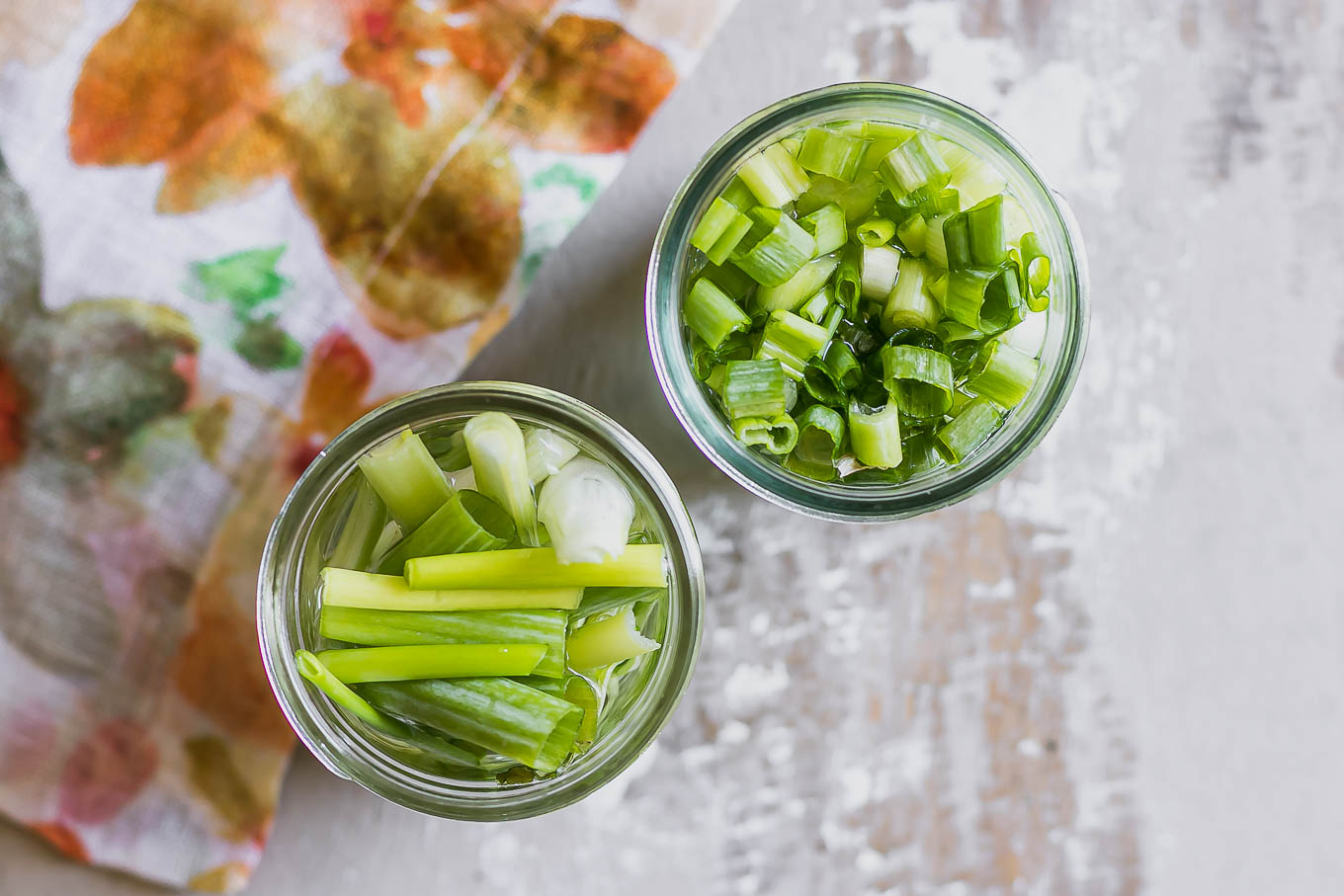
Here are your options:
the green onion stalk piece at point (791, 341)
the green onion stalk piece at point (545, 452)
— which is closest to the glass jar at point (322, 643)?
the green onion stalk piece at point (545, 452)

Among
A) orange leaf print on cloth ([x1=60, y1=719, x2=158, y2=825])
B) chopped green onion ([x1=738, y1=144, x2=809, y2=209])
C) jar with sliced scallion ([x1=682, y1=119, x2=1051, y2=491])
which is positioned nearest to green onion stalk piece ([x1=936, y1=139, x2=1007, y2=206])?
jar with sliced scallion ([x1=682, y1=119, x2=1051, y2=491])

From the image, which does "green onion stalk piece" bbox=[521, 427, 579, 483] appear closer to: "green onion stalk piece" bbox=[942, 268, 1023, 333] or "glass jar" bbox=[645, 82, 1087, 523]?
"glass jar" bbox=[645, 82, 1087, 523]

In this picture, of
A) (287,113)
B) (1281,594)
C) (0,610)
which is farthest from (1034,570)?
(0,610)

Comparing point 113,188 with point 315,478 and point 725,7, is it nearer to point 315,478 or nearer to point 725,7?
point 315,478

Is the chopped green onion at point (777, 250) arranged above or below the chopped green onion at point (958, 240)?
below

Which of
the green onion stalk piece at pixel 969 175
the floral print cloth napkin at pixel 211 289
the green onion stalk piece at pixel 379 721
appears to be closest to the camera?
the green onion stalk piece at pixel 379 721

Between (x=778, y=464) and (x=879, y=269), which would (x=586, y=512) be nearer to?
(x=778, y=464)

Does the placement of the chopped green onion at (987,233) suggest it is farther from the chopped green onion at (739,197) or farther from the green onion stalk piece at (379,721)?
the green onion stalk piece at (379,721)
